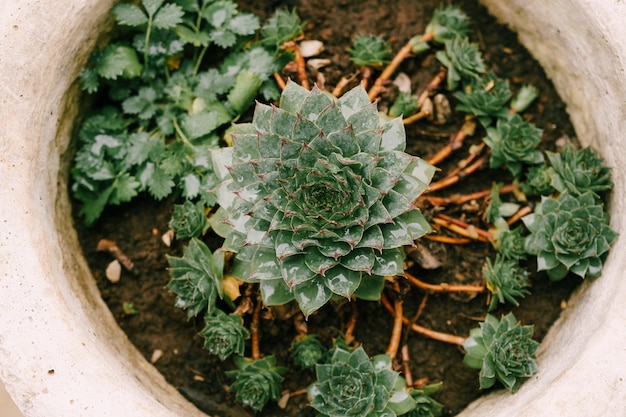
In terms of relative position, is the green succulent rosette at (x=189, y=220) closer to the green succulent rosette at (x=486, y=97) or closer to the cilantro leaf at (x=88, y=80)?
the cilantro leaf at (x=88, y=80)

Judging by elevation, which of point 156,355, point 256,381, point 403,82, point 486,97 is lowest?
point 156,355

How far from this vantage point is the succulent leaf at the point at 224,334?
1.70 m

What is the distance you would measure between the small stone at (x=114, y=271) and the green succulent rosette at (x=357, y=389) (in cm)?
75

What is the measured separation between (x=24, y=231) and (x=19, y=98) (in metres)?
0.37

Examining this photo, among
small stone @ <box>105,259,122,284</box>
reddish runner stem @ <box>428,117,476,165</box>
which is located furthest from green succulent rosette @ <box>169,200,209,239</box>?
reddish runner stem @ <box>428,117,476,165</box>

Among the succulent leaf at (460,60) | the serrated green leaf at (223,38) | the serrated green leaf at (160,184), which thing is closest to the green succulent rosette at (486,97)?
the succulent leaf at (460,60)

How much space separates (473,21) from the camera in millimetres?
2045

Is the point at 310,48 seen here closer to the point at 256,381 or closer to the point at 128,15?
the point at 128,15

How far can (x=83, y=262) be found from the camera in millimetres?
1882

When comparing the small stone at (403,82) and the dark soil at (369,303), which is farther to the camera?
the small stone at (403,82)

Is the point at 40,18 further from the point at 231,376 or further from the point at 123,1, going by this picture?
the point at 231,376

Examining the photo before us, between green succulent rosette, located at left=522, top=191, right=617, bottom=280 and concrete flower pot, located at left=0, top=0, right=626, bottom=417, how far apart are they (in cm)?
5

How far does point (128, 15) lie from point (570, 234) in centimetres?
150

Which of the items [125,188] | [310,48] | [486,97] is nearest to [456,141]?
[486,97]
